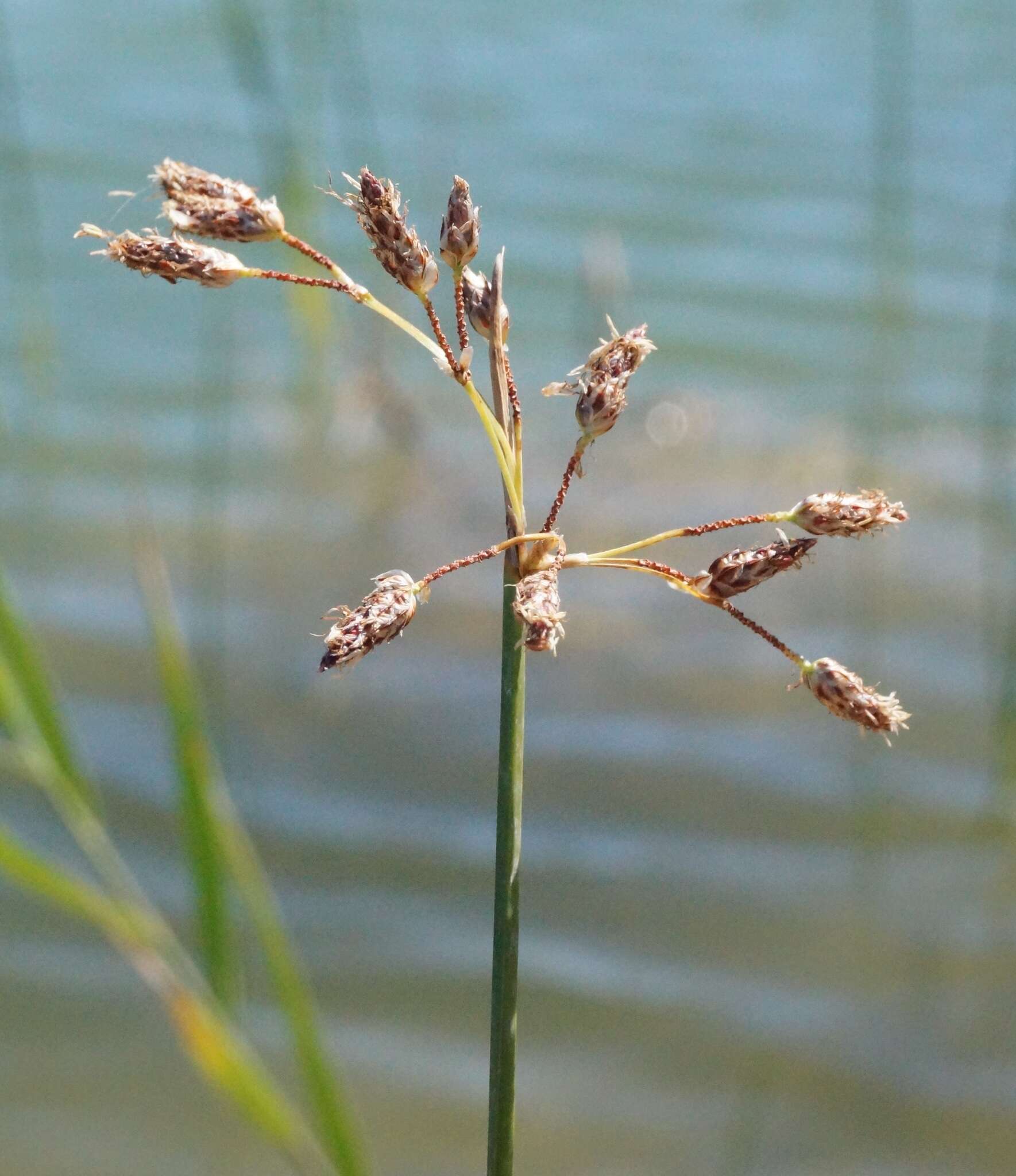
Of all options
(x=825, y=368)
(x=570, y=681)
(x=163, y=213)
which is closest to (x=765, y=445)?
(x=825, y=368)

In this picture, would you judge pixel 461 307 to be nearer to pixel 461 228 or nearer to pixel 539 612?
pixel 461 228

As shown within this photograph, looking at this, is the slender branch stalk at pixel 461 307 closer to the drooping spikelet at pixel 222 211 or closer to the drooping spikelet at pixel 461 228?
the drooping spikelet at pixel 461 228

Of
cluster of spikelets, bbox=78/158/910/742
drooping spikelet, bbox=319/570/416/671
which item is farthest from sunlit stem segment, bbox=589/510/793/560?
drooping spikelet, bbox=319/570/416/671

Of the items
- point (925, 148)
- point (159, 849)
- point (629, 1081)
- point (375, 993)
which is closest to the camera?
point (629, 1081)

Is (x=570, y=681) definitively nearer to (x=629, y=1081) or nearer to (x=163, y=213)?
(x=629, y=1081)

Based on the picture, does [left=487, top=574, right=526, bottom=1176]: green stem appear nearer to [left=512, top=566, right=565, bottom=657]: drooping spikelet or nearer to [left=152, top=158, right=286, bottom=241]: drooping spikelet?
[left=512, top=566, right=565, bottom=657]: drooping spikelet

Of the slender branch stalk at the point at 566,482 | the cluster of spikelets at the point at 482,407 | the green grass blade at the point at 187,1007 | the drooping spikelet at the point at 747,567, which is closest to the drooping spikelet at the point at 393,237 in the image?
the cluster of spikelets at the point at 482,407

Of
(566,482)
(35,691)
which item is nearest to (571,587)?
(35,691)
